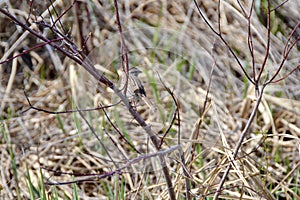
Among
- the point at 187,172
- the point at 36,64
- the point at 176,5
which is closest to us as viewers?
the point at 187,172

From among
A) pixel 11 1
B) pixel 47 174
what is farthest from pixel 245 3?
pixel 11 1

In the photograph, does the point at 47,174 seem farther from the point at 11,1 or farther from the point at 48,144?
the point at 11,1

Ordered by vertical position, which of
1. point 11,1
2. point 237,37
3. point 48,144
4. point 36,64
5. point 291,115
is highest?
point 11,1

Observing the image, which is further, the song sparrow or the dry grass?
the dry grass

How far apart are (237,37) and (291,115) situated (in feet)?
1.40

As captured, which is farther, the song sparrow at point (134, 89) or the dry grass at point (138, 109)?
the dry grass at point (138, 109)

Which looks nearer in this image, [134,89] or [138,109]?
[134,89]

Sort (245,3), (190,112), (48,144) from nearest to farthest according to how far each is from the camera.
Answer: (190,112), (245,3), (48,144)

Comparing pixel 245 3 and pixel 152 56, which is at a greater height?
pixel 245 3

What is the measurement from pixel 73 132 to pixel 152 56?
1176 mm

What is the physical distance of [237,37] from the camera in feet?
8.22

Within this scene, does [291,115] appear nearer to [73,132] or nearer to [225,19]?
[225,19]

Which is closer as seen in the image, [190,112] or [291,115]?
[190,112]

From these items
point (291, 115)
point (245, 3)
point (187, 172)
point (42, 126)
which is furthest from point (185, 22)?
point (187, 172)
